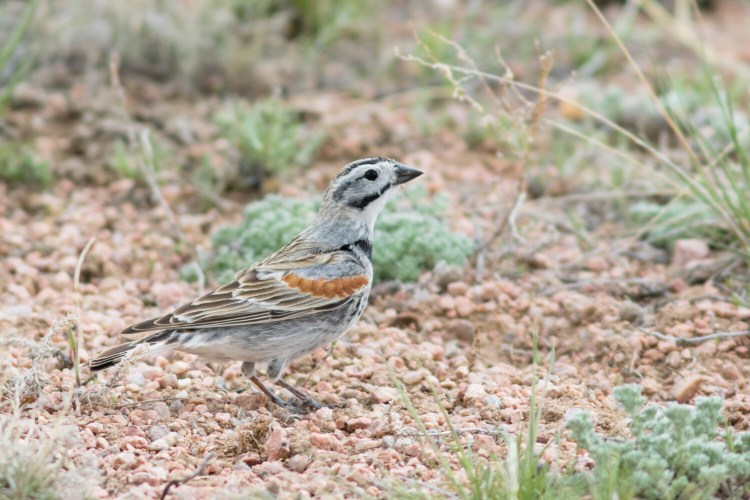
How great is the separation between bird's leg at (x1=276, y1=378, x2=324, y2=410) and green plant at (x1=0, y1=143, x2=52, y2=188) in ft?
11.2

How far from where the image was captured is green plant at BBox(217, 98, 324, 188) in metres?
7.81

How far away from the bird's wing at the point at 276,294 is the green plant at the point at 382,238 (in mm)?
833

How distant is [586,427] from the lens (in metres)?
4.02

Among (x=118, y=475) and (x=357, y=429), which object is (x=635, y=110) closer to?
(x=357, y=429)

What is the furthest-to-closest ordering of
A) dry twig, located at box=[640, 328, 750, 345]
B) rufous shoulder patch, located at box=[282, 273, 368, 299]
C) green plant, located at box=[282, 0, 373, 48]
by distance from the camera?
green plant, located at box=[282, 0, 373, 48] < dry twig, located at box=[640, 328, 750, 345] < rufous shoulder patch, located at box=[282, 273, 368, 299]

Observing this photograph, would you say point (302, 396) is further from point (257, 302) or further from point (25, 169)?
point (25, 169)

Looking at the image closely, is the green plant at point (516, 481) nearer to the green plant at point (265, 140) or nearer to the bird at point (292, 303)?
the bird at point (292, 303)

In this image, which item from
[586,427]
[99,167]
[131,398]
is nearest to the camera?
[586,427]

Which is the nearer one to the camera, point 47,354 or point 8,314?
point 47,354

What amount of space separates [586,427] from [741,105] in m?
6.22

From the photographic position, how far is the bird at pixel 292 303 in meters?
5.17

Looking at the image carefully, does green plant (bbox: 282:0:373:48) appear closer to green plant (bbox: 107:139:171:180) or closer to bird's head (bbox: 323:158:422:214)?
green plant (bbox: 107:139:171:180)

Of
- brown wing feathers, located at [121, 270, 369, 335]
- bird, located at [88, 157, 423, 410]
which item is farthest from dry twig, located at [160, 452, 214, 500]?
brown wing feathers, located at [121, 270, 369, 335]

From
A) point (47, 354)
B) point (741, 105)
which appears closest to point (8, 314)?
point (47, 354)
